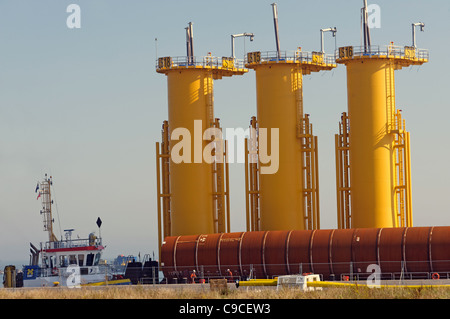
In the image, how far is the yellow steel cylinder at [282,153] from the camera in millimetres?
70500

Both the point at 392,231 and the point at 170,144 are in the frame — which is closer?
the point at 392,231

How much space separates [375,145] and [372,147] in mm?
246

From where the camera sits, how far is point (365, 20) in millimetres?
72688

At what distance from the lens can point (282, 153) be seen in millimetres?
70625

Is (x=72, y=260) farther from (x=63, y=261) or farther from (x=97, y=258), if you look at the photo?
(x=97, y=258)

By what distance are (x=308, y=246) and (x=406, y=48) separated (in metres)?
18.9

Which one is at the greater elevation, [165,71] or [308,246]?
[165,71]

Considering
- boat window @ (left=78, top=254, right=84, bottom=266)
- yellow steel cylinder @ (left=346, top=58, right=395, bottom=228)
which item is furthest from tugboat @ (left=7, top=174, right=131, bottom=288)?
yellow steel cylinder @ (left=346, top=58, right=395, bottom=228)

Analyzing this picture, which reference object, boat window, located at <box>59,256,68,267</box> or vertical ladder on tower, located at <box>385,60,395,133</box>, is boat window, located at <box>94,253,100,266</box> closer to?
boat window, located at <box>59,256,68,267</box>

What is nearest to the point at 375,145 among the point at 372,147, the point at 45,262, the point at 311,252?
the point at 372,147

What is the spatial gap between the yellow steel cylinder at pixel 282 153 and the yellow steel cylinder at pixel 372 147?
3965mm
